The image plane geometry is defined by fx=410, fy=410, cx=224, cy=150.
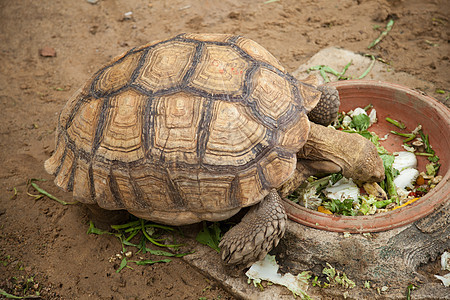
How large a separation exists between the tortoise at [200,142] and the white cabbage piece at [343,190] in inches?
7.8

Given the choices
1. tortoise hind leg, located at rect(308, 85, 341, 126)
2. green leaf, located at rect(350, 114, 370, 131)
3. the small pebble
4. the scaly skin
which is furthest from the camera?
the small pebble

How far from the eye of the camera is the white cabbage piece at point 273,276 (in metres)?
2.99

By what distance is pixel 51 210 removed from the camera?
393 centimetres

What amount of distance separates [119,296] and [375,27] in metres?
4.80

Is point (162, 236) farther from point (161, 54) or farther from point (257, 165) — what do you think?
point (161, 54)

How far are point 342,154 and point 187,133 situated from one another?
1256 millimetres

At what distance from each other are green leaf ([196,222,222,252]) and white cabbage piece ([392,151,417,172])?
5.55 feet

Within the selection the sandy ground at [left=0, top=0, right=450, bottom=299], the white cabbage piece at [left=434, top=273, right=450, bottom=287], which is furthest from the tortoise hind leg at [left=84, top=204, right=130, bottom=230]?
the white cabbage piece at [left=434, top=273, right=450, bottom=287]

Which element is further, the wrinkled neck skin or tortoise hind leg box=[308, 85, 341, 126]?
tortoise hind leg box=[308, 85, 341, 126]

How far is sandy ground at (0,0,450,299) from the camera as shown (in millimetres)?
3336

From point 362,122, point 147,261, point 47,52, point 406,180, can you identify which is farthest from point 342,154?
point 47,52

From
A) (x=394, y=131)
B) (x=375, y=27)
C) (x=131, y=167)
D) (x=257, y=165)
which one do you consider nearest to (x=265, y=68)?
(x=257, y=165)

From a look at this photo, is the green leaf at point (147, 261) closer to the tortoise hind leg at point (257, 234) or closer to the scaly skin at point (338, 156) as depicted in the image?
the tortoise hind leg at point (257, 234)

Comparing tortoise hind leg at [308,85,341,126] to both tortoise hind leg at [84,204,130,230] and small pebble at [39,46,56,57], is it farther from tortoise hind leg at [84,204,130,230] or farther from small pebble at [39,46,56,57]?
small pebble at [39,46,56,57]
